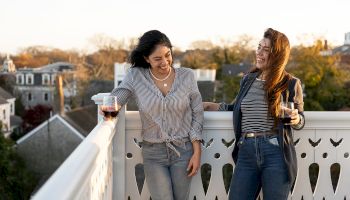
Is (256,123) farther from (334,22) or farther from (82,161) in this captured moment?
(334,22)

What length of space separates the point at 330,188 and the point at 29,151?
94.0 ft

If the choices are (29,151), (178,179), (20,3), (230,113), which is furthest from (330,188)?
(20,3)

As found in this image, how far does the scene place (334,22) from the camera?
38500mm

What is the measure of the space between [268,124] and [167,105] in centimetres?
62

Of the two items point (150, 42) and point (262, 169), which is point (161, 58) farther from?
point (262, 169)

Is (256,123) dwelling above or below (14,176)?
above

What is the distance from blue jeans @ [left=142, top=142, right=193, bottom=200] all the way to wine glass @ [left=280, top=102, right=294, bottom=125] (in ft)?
2.12

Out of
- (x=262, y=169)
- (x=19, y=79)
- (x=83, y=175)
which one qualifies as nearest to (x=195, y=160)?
(x=262, y=169)

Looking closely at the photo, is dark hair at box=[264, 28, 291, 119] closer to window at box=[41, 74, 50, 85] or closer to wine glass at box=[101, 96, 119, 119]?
wine glass at box=[101, 96, 119, 119]

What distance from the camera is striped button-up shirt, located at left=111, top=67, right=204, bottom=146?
10.4 ft

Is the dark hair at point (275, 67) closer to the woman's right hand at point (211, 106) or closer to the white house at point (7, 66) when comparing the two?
the woman's right hand at point (211, 106)

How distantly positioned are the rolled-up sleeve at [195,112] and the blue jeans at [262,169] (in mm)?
278

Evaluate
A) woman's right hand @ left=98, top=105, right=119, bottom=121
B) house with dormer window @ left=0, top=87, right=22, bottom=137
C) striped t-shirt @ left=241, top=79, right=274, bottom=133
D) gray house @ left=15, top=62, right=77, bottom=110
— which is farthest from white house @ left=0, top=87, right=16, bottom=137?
striped t-shirt @ left=241, top=79, right=274, bottom=133

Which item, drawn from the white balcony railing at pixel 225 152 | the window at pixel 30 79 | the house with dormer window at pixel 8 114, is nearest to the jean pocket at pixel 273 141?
the white balcony railing at pixel 225 152
